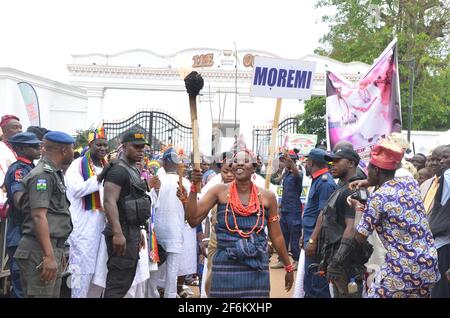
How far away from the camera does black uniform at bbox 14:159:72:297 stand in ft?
16.3

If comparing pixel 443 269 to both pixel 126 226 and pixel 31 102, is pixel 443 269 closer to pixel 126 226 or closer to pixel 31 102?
pixel 126 226

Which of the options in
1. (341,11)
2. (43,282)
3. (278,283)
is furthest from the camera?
(341,11)

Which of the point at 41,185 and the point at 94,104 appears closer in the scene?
the point at 41,185

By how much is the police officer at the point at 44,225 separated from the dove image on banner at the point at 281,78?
7.03 feet

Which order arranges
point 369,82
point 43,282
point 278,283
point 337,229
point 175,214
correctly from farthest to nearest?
point 278,283 → point 369,82 → point 175,214 → point 337,229 → point 43,282

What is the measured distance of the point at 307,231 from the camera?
6938 millimetres

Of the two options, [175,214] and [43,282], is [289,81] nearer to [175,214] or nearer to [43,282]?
[175,214]

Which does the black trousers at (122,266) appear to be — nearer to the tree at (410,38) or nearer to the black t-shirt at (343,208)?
the black t-shirt at (343,208)

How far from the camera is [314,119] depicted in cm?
2061

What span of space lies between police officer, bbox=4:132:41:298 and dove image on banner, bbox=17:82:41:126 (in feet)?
38.9

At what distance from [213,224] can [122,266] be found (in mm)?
1020

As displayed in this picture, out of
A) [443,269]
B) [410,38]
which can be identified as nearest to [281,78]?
[443,269]
